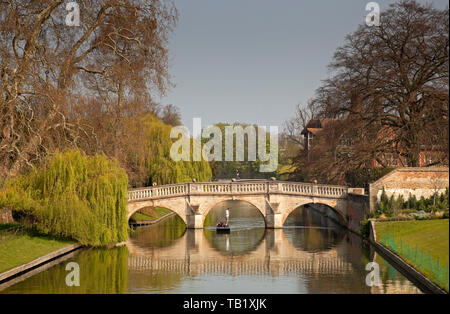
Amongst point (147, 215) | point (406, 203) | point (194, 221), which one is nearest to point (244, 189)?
point (194, 221)

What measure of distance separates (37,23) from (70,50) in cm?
305

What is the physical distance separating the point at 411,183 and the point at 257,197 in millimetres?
9895

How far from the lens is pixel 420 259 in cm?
2270

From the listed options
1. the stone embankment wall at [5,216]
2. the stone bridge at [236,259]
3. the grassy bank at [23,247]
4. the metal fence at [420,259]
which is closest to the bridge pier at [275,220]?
the stone bridge at [236,259]

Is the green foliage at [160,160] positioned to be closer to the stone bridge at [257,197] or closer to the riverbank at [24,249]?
the stone bridge at [257,197]

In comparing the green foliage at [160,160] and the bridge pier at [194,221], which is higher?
the green foliage at [160,160]

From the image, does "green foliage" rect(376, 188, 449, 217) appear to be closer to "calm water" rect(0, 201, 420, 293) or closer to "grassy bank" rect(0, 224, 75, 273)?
"calm water" rect(0, 201, 420, 293)

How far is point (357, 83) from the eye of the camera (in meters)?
39.6

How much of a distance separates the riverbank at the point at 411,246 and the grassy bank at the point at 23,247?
14686 mm

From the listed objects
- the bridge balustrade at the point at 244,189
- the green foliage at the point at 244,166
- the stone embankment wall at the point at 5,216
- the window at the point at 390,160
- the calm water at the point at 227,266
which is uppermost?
the green foliage at the point at 244,166

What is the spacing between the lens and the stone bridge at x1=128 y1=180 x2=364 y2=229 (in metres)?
39.1

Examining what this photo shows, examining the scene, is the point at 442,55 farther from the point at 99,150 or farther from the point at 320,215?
the point at 320,215

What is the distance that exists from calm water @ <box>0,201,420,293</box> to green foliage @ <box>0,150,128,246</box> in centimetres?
126

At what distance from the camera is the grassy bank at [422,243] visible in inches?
800
